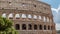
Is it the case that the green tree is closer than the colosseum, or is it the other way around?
the green tree

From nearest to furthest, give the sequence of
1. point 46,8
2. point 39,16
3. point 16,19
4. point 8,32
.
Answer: point 8,32, point 16,19, point 39,16, point 46,8

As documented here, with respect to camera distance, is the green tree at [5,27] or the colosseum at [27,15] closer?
the green tree at [5,27]

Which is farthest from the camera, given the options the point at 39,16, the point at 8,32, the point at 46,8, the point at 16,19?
the point at 46,8

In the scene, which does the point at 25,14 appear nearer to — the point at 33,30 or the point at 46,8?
the point at 33,30

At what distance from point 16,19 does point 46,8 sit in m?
9.57

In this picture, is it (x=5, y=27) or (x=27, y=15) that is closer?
(x=5, y=27)

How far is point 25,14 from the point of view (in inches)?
1486

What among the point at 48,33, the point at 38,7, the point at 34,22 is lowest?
the point at 48,33

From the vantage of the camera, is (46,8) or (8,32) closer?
(8,32)

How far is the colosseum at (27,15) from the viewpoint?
121 ft

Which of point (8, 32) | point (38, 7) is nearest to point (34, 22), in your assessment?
point (38, 7)

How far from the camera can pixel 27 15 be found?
3800 cm

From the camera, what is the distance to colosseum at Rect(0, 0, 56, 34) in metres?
36.8

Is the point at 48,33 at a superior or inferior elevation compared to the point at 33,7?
inferior
